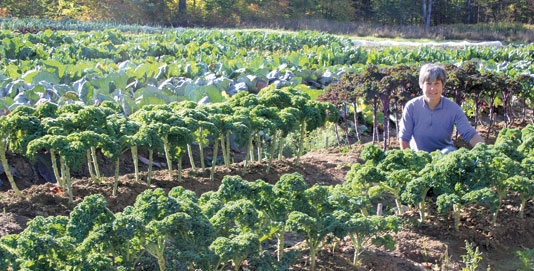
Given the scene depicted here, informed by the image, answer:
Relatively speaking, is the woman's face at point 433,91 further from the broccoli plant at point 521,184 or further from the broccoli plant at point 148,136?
the broccoli plant at point 148,136

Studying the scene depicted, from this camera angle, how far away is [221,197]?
360 centimetres

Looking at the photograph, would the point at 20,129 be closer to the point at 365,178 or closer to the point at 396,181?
the point at 365,178

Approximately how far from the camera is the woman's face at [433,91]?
18.1ft

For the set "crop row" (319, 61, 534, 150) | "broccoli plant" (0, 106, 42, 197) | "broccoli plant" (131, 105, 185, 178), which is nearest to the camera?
"broccoli plant" (0, 106, 42, 197)

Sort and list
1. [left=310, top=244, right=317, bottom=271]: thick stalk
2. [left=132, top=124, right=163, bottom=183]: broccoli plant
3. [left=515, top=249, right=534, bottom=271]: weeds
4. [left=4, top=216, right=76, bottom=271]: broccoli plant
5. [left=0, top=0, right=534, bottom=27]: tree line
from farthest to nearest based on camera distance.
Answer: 1. [left=0, top=0, right=534, bottom=27]: tree line
2. [left=132, top=124, right=163, bottom=183]: broccoli plant
3. [left=515, top=249, right=534, bottom=271]: weeds
4. [left=310, top=244, right=317, bottom=271]: thick stalk
5. [left=4, top=216, right=76, bottom=271]: broccoli plant

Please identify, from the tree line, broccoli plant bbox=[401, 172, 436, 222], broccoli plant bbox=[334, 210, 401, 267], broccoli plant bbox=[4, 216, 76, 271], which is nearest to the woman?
broccoli plant bbox=[401, 172, 436, 222]

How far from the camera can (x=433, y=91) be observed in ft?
18.2

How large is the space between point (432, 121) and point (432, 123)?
0.02 metres

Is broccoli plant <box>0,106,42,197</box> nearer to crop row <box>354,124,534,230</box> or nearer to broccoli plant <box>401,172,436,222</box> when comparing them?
crop row <box>354,124,534,230</box>

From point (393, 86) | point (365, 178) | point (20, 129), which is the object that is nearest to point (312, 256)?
point (365, 178)

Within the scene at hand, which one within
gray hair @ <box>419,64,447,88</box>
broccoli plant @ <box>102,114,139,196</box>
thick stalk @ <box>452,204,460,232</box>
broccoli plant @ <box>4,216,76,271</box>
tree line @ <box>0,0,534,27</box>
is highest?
tree line @ <box>0,0,534,27</box>

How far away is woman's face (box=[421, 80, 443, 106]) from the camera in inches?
217

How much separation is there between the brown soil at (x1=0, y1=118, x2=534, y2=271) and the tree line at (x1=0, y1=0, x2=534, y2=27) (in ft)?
107

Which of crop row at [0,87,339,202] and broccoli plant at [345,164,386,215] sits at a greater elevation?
crop row at [0,87,339,202]
